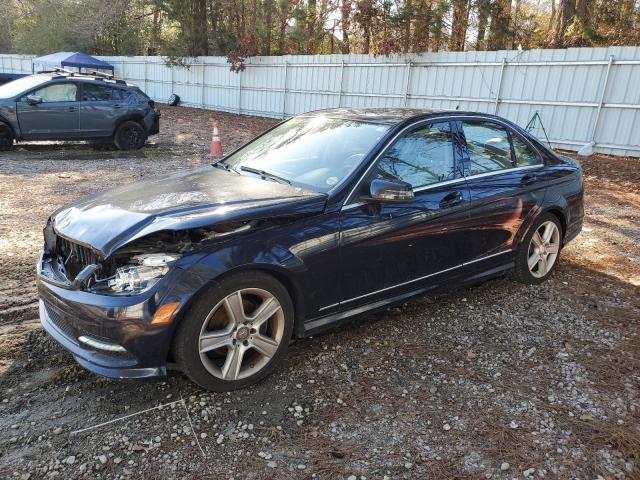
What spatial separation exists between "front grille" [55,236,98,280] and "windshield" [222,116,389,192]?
1.36 m

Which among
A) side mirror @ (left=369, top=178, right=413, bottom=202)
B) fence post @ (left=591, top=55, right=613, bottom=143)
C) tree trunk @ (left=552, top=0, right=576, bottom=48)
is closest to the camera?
side mirror @ (left=369, top=178, right=413, bottom=202)

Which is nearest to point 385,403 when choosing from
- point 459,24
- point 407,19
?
point 407,19

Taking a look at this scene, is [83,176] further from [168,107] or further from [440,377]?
[168,107]

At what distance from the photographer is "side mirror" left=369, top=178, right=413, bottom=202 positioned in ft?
10.8

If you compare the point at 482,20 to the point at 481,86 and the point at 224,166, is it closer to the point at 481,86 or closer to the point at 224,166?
the point at 481,86

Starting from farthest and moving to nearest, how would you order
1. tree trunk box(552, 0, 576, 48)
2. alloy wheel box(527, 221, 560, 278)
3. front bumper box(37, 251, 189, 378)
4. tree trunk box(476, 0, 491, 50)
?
tree trunk box(476, 0, 491, 50) → tree trunk box(552, 0, 576, 48) → alloy wheel box(527, 221, 560, 278) → front bumper box(37, 251, 189, 378)

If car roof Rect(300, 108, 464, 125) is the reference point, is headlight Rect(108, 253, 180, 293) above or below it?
below

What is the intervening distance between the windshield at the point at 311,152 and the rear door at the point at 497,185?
0.93m

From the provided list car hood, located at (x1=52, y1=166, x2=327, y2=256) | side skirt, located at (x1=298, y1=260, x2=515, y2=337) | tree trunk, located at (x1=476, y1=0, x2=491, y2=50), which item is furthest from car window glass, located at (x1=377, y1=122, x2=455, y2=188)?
tree trunk, located at (x1=476, y1=0, x2=491, y2=50)

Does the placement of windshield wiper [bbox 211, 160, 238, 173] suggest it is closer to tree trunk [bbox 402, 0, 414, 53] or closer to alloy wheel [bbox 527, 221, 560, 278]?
alloy wheel [bbox 527, 221, 560, 278]

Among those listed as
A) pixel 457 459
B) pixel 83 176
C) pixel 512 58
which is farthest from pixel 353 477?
pixel 512 58

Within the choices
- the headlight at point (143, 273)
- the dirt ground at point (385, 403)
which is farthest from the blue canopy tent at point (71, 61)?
the headlight at point (143, 273)

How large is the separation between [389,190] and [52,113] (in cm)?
1019

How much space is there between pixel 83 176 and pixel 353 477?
26.9ft
